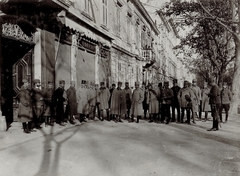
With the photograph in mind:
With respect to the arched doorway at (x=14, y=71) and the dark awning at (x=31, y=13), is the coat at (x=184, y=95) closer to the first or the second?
the dark awning at (x=31, y=13)

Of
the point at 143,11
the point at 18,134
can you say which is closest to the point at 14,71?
the point at 18,134

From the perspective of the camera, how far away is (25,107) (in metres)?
7.17

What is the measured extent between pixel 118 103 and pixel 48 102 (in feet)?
9.99

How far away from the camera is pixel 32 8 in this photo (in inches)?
364

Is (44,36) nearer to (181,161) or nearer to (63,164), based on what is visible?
(63,164)

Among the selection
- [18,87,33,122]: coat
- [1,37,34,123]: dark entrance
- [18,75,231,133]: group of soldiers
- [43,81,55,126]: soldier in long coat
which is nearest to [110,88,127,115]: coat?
[18,75,231,133]: group of soldiers

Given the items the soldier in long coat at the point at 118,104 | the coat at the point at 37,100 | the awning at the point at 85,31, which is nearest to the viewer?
the coat at the point at 37,100

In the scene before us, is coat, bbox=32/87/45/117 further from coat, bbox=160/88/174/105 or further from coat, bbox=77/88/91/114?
coat, bbox=160/88/174/105

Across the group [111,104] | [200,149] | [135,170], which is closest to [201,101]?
[111,104]

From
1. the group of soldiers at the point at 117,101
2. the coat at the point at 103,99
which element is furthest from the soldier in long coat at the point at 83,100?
the coat at the point at 103,99

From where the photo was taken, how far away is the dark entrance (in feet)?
30.6

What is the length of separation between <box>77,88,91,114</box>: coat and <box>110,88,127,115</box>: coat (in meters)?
1.05

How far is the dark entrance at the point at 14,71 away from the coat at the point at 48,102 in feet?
4.24

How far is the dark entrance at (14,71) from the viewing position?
30.6 ft
